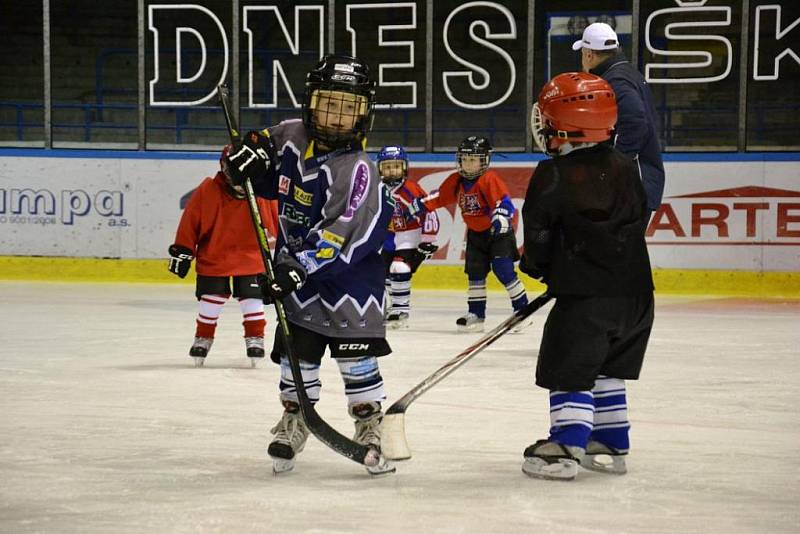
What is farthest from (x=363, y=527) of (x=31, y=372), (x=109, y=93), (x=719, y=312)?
(x=109, y=93)

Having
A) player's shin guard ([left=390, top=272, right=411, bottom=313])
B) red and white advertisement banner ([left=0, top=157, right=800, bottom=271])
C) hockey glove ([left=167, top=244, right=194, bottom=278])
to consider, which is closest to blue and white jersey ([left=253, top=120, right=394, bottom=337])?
hockey glove ([left=167, top=244, right=194, bottom=278])

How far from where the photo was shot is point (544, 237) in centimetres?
332

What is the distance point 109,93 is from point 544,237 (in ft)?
41.9

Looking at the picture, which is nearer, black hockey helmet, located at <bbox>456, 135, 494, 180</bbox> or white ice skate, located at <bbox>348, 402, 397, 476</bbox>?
white ice skate, located at <bbox>348, 402, 397, 476</bbox>

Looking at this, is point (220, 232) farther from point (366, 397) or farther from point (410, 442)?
point (366, 397)

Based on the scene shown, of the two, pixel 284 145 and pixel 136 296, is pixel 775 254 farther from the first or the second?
pixel 284 145

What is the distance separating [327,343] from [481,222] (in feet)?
13.7

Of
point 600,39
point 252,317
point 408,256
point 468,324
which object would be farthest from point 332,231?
point 408,256

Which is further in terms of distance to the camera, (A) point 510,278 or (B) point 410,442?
(A) point 510,278

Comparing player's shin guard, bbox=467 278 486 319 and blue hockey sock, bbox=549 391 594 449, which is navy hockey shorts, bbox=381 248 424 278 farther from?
blue hockey sock, bbox=549 391 594 449

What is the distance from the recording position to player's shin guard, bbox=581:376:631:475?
135 inches

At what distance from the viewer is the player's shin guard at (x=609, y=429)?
343 centimetres

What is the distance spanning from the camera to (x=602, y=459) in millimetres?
3525

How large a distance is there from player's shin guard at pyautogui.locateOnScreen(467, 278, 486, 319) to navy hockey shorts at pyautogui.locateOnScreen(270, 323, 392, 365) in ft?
13.1
